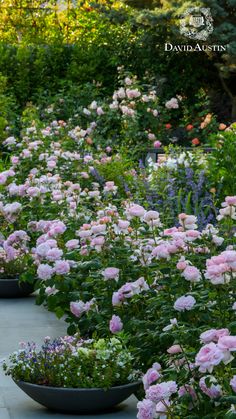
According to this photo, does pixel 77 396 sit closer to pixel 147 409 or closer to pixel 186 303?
pixel 186 303

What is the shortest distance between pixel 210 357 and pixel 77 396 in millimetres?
1487

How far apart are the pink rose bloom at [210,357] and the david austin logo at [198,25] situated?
478 inches

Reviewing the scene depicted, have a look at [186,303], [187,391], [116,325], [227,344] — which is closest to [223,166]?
[116,325]

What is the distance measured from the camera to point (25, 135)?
11.6 meters

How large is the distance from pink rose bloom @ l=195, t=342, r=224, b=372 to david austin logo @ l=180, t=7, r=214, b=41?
12.1m

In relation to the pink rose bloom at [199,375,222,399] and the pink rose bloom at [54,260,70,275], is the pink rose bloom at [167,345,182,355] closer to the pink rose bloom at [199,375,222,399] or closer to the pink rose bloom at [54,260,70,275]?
the pink rose bloom at [199,375,222,399]

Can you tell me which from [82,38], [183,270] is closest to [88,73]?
[82,38]

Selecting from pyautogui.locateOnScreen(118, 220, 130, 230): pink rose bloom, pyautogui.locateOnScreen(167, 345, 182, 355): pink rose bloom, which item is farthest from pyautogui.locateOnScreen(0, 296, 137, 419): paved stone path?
pyautogui.locateOnScreen(118, 220, 130, 230): pink rose bloom

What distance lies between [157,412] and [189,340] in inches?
22.3

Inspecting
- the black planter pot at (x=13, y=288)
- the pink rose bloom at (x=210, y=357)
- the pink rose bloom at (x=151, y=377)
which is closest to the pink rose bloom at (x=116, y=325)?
the pink rose bloom at (x=151, y=377)

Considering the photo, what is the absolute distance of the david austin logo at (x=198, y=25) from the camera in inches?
589

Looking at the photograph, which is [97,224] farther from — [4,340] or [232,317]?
[232,317]

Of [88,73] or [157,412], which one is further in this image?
[88,73]

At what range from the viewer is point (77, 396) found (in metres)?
4.61
